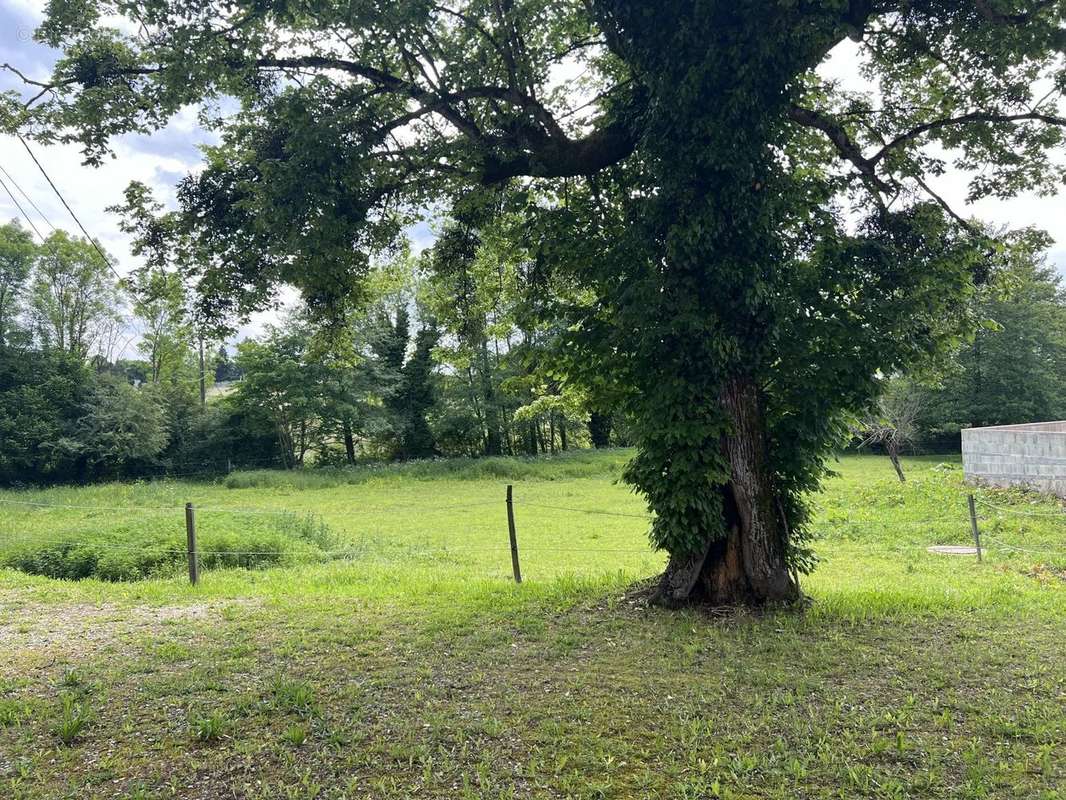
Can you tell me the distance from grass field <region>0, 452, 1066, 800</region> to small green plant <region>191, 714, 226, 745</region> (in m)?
0.02

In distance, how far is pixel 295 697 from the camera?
427 cm

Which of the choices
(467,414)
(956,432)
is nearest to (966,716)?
(467,414)

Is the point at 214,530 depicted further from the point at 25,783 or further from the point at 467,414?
the point at 467,414

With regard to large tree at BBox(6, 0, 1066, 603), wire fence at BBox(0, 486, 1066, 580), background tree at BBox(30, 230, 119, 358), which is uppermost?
background tree at BBox(30, 230, 119, 358)

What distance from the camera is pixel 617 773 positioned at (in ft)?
11.2

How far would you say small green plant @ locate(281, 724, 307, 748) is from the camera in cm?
371

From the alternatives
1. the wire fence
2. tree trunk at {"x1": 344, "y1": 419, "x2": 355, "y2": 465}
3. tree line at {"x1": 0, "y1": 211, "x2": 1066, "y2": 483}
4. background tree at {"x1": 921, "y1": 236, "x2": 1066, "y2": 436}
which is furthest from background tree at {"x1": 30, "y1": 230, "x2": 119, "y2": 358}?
background tree at {"x1": 921, "y1": 236, "x2": 1066, "y2": 436}

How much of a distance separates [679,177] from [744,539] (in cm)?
359

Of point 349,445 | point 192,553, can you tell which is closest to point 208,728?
point 192,553

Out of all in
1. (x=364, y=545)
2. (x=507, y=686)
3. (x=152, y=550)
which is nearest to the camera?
(x=507, y=686)

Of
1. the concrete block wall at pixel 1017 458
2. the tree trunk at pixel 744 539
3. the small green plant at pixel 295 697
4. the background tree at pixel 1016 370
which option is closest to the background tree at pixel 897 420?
the concrete block wall at pixel 1017 458

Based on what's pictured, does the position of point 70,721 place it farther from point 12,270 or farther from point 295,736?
point 12,270

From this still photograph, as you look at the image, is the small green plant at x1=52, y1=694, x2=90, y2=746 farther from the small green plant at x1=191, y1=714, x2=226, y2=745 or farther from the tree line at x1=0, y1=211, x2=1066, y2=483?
the tree line at x1=0, y1=211, x2=1066, y2=483

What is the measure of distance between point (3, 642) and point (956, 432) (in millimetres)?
43926
